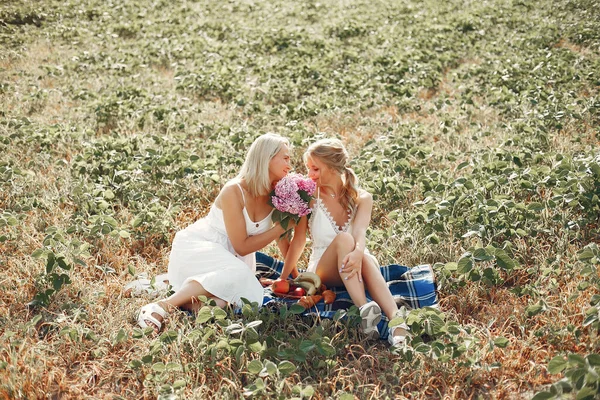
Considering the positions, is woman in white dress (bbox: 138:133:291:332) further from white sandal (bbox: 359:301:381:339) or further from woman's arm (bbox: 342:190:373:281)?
white sandal (bbox: 359:301:381:339)

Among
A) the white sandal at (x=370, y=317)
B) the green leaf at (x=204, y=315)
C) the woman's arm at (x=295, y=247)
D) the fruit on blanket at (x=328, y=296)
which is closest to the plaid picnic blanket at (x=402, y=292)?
the fruit on blanket at (x=328, y=296)

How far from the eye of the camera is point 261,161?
13.0 ft

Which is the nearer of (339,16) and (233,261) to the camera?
(233,261)

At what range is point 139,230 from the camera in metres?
4.91

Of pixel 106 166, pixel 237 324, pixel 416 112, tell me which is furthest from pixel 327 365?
pixel 416 112

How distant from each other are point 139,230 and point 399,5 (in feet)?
39.3

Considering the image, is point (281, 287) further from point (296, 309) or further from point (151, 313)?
point (151, 313)

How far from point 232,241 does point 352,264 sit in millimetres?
954

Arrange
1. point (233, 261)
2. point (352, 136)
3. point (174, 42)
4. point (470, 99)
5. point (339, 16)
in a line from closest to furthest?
1. point (233, 261)
2. point (352, 136)
3. point (470, 99)
4. point (174, 42)
5. point (339, 16)

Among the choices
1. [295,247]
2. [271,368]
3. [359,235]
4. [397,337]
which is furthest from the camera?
[295,247]

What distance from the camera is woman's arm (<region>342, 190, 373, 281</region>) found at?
3781mm

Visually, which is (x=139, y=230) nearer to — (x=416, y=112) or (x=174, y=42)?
(x=416, y=112)

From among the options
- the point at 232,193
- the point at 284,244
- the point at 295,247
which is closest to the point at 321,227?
the point at 295,247

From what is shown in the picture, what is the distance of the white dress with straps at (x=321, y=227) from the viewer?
13.8 feet
